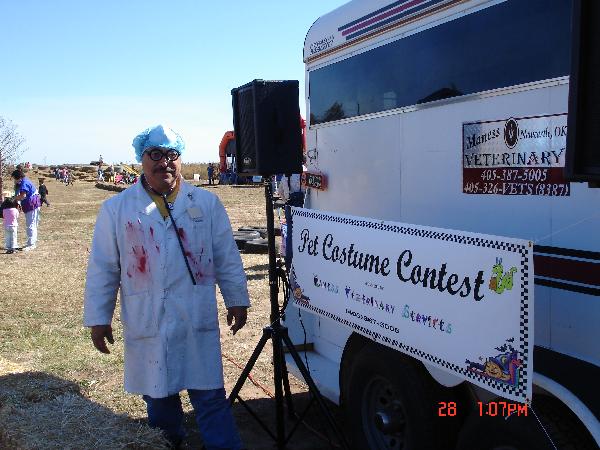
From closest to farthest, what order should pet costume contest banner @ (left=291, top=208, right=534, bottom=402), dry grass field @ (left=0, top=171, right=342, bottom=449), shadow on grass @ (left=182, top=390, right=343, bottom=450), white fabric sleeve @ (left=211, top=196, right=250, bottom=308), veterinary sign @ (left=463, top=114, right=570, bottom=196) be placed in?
pet costume contest banner @ (left=291, top=208, right=534, bottom=402)
veterinary sign @ (left=463, top=114, right=570, bottom=196)
dry grass field @ (left=0, top=171, right=342, bottom=449)
white fabric sleeve @ (left=211, top=196, right=250, bottom=308)
shadow on grass @ (left=182, top=390, right=343, bottom=450)

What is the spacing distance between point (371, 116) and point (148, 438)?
7.89 ft

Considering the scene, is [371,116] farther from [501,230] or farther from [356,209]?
[501,230]

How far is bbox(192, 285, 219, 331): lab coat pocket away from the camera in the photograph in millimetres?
3615

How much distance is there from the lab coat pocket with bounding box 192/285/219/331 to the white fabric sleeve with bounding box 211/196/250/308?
0.47 ft

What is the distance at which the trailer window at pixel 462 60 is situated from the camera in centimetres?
279

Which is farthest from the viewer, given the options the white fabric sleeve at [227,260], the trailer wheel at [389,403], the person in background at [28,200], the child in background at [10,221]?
the child in background at [10,221]

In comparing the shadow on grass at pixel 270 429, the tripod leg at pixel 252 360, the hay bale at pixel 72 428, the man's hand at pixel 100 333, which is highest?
the man's hand at pixel 100 333

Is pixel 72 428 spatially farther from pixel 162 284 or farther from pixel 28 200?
pixel 28 200

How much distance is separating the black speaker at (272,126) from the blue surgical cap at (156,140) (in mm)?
619

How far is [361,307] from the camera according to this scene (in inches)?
138

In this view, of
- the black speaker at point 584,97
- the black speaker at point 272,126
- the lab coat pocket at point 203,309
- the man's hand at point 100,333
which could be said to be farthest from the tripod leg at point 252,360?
the black speaker at point 584,97
